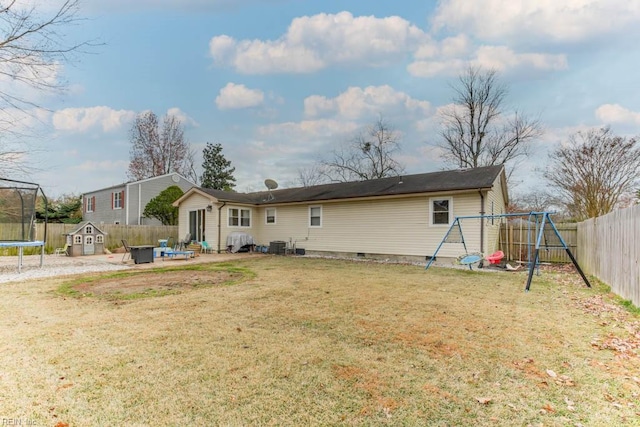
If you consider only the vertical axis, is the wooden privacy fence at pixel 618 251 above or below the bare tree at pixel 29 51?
below

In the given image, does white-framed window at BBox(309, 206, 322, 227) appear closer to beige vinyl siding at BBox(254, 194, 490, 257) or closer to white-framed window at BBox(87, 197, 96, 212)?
beige vinyl siding at BBox(254, 194, 490, 257)

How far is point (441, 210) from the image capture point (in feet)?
39.8

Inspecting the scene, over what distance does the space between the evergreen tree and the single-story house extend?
61.2ft

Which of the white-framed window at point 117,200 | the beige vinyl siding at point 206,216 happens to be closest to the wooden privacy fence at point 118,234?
the beige vinyl siding at point 206,216

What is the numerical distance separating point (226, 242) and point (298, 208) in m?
4.02

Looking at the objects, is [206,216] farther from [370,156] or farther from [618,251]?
[370,156]

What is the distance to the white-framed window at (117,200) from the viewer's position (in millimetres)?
23587

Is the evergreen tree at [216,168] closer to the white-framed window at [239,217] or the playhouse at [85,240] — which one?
the white-framed window at [239,217]

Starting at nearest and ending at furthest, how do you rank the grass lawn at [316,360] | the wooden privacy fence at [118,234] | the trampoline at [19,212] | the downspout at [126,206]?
the grass lawn at [316,360], the trampoline at [19,212], the wooden privacy fence at [118,234], the downspout at [126,206]

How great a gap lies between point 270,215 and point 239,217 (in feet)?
5.42

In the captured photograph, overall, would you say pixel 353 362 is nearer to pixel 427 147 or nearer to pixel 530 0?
pixel 530 0

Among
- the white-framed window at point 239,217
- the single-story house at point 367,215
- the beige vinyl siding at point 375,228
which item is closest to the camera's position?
the single-story house at point 367,215

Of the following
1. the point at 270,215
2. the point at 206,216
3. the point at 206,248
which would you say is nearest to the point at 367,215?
the point at 270,215

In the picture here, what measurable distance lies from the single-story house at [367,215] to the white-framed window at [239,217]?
52 mm
